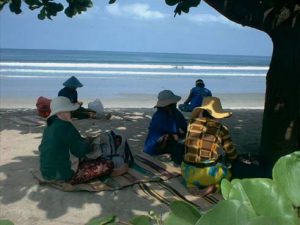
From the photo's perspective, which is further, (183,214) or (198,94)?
(198,94)

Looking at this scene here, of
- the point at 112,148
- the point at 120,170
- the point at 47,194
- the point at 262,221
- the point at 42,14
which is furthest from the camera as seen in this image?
the point at 42,14

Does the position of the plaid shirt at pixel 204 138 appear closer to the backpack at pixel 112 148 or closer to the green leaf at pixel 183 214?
the backpack at pixel 112 148

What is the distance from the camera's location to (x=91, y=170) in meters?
4.98

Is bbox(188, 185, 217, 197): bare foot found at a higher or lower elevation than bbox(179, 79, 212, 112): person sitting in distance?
lower

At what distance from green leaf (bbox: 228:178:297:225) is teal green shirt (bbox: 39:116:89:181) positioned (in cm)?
426

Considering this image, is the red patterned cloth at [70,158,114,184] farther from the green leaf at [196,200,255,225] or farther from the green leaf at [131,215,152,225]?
the green leaf at [196,200,255,225]

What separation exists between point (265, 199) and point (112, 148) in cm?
487

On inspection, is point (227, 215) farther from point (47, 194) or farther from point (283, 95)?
point (283, 95)

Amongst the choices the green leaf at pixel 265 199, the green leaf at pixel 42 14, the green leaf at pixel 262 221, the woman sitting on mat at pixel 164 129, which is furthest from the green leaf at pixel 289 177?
the green leaf at pixel 42 14

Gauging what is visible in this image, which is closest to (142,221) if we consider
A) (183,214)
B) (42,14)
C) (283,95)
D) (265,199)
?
(183,214)

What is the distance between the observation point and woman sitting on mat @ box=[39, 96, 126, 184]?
4.82 metres

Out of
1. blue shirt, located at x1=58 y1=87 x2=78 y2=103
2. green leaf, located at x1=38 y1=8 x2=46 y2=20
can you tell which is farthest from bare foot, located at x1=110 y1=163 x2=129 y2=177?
blue shirt, located at x1=58 y1=87 x2=78 y2=103

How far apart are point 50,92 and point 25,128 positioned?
30.8ft

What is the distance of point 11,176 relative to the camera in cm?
529
